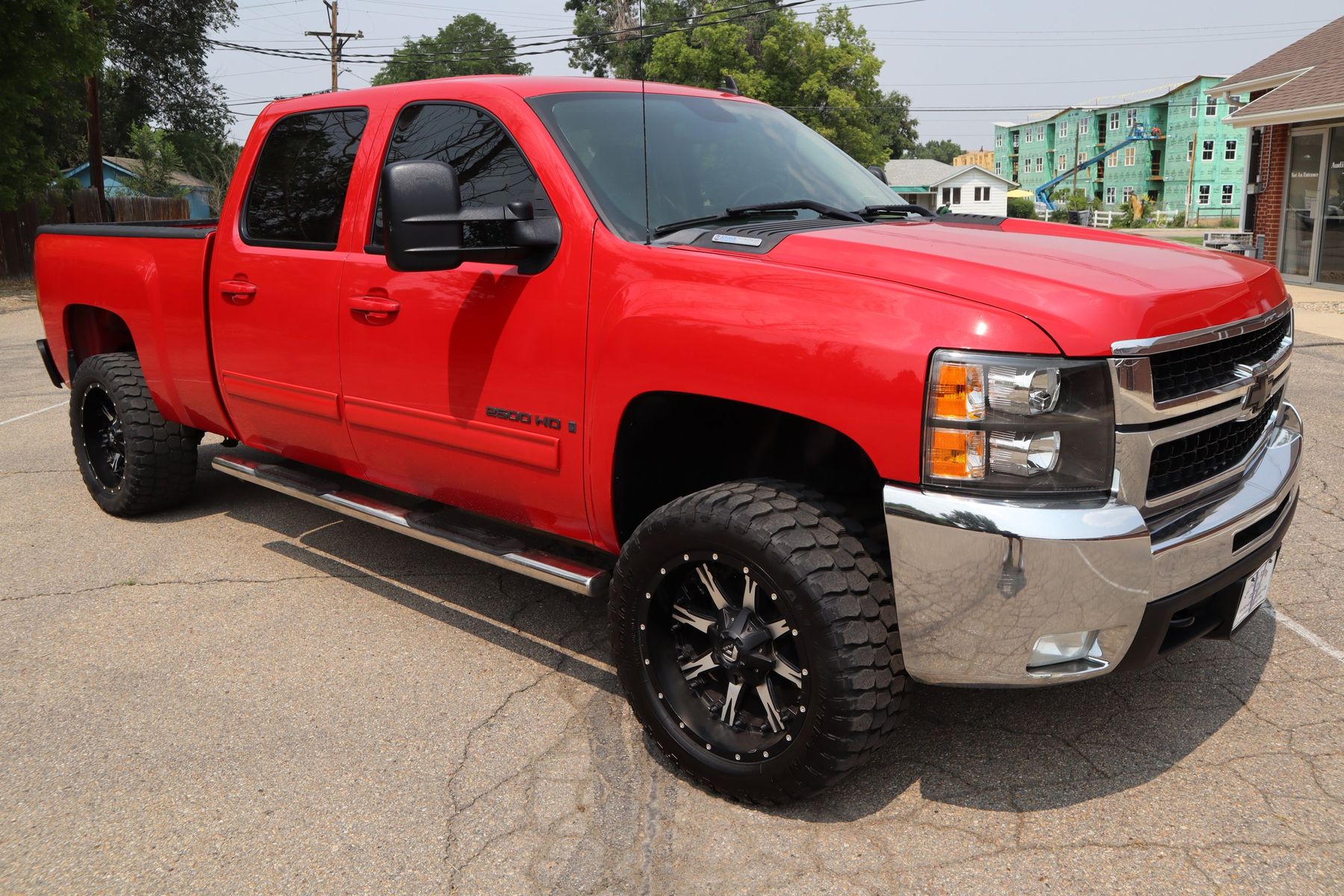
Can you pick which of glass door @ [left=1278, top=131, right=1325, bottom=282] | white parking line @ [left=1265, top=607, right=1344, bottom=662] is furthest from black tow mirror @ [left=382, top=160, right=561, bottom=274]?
glass door @ [left=1278, top=131, right=1325, bottom=282]

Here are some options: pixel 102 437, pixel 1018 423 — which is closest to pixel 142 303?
pixel 102 437

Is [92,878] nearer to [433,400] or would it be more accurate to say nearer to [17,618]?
[433,400]

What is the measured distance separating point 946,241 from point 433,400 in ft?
5.85

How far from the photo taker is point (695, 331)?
294cm

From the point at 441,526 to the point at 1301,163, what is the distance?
63.8 feet

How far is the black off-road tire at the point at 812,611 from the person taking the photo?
2711 millimetres

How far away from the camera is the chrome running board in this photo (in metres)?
3.44

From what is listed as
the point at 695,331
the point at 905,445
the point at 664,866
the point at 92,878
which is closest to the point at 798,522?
the point at 905,445

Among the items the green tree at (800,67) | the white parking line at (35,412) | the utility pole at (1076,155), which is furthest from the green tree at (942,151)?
the white parking line at (35,412)

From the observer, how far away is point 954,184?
74.8 m

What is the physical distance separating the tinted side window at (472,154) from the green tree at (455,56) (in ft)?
150

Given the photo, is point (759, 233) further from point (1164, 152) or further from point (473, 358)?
point (1164, 152)

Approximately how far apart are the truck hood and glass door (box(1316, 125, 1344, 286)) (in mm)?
16923

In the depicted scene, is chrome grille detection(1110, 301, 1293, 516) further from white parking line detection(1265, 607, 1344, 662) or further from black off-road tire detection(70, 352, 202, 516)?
black off-road tire detection(70, 352, 202, 516)
